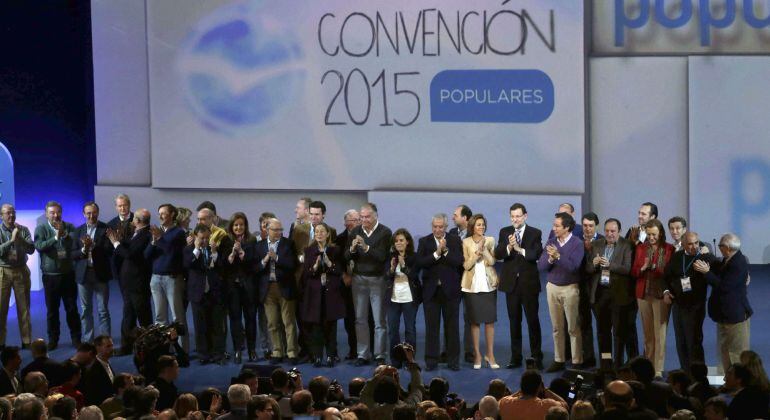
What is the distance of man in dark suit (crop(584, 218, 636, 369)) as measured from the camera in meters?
10.2

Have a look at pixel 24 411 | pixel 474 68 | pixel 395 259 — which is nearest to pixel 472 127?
pixel 474 68

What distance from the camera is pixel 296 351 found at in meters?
11.1

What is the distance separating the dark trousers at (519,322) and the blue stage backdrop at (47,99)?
6.90 metres

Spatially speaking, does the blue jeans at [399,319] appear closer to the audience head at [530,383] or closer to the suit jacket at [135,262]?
the suit jacket at [135,262]

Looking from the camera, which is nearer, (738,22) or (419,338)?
(419,338)

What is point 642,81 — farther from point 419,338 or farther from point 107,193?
point 107,193

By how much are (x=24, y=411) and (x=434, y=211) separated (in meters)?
8.32

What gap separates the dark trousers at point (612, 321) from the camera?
10.3 m

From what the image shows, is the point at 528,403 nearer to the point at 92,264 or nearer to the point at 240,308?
the point at 240,308

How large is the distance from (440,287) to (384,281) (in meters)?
0.51

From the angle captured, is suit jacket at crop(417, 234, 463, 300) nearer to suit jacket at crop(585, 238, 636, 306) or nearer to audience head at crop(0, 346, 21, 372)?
suit jacket at crop(585, 238, 636, 306)

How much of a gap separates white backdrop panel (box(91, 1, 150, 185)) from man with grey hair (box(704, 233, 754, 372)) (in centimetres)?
799

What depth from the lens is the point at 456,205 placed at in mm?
14258

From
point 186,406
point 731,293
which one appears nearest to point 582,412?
point 186,406
